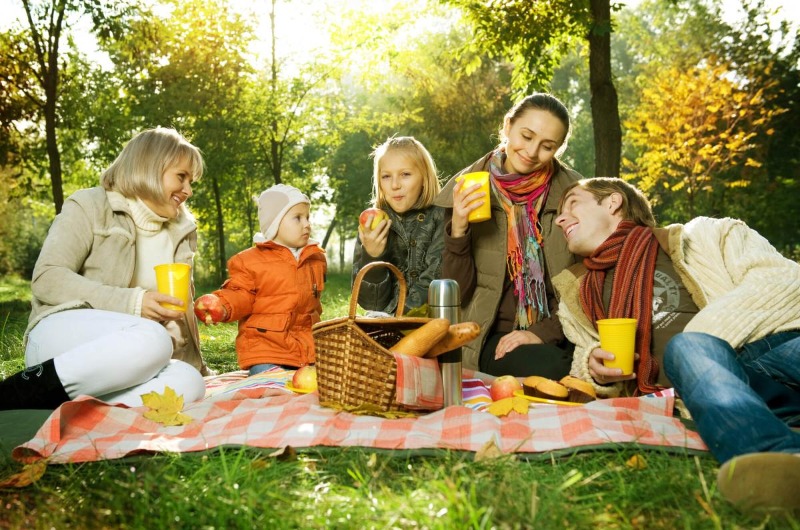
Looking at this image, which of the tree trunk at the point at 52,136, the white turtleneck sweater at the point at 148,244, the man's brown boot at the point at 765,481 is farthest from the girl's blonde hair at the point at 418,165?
the tree trunk at the point at 52,136

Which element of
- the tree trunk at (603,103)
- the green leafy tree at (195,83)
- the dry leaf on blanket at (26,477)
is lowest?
the dry leaf on blanket at (26,477)

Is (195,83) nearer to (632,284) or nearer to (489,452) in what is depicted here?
(632,284)

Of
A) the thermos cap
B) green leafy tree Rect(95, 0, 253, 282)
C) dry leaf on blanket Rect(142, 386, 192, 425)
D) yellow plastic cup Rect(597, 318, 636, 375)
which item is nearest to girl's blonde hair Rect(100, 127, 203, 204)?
dry leaf on blanket Rect(142, 386, 192, 425)

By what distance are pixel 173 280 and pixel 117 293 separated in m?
0.31

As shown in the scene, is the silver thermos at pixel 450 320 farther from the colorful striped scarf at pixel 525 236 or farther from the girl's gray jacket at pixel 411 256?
the girl's gray jacket at pixel 411 256

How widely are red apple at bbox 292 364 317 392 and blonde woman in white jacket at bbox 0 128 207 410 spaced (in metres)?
0.49

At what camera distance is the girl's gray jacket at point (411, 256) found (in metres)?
4.76

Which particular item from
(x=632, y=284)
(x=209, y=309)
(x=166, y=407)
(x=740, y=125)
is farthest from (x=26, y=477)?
(x=740, y=125)

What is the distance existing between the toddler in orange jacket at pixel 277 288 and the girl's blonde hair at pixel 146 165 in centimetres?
82

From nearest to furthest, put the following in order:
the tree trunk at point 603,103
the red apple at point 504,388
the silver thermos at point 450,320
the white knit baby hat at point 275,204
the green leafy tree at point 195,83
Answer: the silver thermos at point 450,320, the red apple at point 504,388, the white knit baby hat at point 275,204, the tree trunk at point 603,103, the green leafy tree at point 195,83

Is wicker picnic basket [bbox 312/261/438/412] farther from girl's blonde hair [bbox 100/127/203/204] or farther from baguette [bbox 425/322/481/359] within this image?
girl's blonde hair [bbox 100/127/203/204]

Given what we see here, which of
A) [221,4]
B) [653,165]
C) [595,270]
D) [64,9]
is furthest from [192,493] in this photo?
[653,165]

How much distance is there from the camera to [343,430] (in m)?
2.88

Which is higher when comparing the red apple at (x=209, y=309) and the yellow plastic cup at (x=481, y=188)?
the yellow plastic cup at (x=481, y=188)
